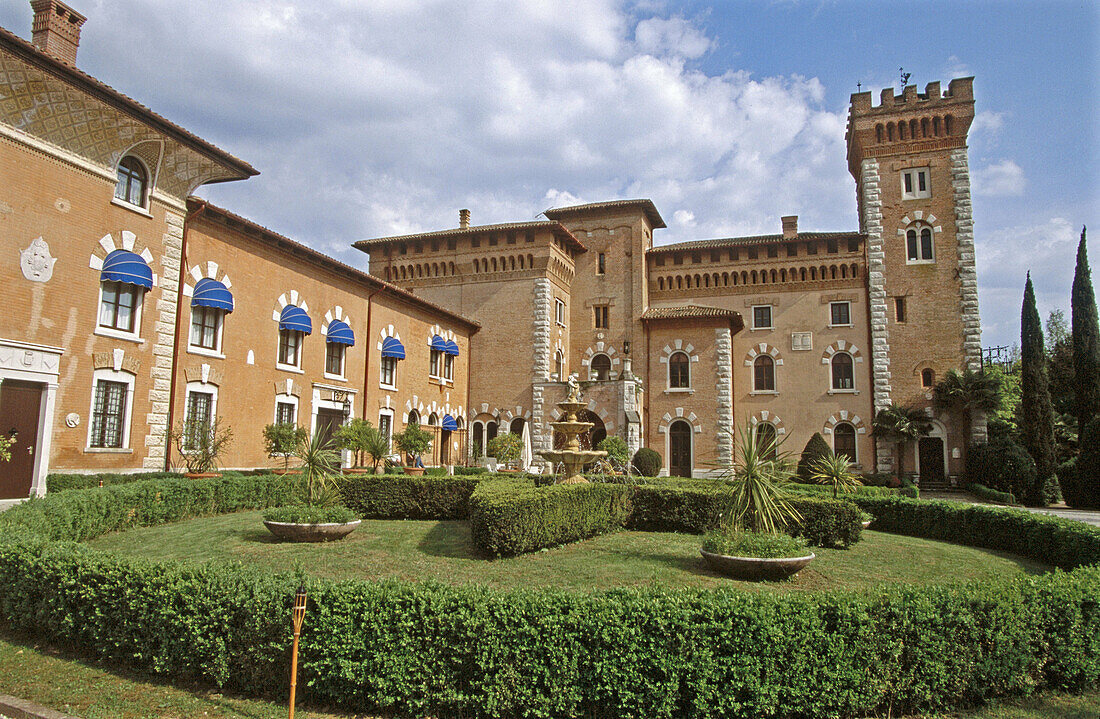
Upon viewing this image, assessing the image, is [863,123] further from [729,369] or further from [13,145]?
[13,145]

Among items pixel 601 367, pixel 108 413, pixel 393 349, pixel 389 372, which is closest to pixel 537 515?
pixel 108 413

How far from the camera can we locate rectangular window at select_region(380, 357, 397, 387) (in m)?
28.0

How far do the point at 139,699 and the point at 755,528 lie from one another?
826 cm

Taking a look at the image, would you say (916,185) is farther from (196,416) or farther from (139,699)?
(139,699)

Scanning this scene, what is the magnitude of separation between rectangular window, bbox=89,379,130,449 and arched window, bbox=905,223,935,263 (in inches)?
1387

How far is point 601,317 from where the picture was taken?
37625 mm

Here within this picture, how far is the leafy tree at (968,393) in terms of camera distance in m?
30.9

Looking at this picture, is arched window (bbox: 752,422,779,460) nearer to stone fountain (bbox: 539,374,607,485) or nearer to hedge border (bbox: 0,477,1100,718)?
hedge border (bbox: 0,477,1100,718)

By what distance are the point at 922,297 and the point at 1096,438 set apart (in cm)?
1003

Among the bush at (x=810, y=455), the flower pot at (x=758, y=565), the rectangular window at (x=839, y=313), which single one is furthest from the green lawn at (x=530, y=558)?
the rectangular window at (x=839, y=313)

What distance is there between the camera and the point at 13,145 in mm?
14672

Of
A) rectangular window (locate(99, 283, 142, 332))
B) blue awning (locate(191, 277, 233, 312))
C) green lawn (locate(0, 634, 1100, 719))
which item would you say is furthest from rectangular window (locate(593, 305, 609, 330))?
green lawn (locate(0, 634, 1100, 719))

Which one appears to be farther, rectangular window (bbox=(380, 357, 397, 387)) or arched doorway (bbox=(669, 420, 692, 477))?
arched doorway (bbox=(669, 420, 692, 477))

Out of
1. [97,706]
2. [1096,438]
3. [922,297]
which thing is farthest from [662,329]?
[97,706]
